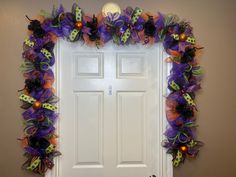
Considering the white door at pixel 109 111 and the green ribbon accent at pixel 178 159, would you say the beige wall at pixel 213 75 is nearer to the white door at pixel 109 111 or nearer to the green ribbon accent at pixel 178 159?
the green ribbon accent at pixel 178 159

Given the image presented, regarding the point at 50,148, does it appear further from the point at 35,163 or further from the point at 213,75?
the point at 213,75

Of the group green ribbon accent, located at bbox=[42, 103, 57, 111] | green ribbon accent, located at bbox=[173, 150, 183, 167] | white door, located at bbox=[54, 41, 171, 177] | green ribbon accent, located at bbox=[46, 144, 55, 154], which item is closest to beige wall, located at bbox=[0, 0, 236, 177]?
green ribbon accent, located at bbox=[173, 150, 183, 167]

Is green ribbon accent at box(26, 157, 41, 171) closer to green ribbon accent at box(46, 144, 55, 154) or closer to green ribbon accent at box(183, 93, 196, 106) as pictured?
green ribbon accent at box(46, 144, 55, 154)

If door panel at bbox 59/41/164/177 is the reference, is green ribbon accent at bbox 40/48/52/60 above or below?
above

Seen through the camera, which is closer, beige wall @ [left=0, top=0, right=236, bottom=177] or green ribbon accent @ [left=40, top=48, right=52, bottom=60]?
green ribbon accent @ [left=40, top=48, right=52, bottom=60]

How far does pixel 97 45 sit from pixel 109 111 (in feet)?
1.79

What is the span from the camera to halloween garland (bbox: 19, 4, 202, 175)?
72.8 inches

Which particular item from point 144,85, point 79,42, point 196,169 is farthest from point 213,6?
point 196,169

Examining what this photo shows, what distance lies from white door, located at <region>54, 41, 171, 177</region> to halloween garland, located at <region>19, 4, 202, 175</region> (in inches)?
4.0

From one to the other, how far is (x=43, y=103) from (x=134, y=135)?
2.56 feet

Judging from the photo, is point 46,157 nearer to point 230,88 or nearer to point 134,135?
point 134,135

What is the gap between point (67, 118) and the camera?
1.99 metres

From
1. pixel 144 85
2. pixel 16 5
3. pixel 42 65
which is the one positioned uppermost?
pixel 16 5

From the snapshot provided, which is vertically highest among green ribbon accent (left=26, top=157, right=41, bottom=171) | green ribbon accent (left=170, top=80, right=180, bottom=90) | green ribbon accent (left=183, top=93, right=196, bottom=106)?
green ribbon accent (left=170, top=80, right=180, bottom=90)
